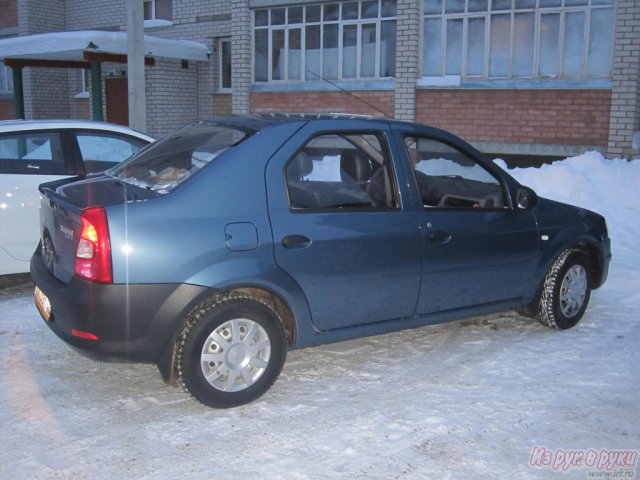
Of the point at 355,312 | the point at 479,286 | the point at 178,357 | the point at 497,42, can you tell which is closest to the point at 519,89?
the point at 497,42

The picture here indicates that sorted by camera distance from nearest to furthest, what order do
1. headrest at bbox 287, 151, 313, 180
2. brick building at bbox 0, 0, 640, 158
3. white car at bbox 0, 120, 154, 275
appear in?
1. headrest at bbox 287, 151, 313, 180
2. white car at bbox 0, 120, 154, 275
3. brick building at bbox 0, 0, 640, 158

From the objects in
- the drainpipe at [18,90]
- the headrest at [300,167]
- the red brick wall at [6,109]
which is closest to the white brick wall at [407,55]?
the headrest at [300,167]

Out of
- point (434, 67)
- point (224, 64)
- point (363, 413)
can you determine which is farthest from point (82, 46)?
point (363, 413)

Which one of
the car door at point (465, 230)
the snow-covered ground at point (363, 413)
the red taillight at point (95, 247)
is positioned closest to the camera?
the snow-covered ground at point (363, 413)

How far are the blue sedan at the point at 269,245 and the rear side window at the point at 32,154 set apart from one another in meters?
1.71

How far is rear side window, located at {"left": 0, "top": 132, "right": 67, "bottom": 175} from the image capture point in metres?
5.95

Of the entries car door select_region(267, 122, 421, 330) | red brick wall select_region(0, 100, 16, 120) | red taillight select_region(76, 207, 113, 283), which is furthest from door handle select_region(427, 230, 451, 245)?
red brick wall select_region(0, 100, 16, 120)

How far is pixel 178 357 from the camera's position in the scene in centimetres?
380

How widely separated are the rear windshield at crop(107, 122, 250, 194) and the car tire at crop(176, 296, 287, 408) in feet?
2.39

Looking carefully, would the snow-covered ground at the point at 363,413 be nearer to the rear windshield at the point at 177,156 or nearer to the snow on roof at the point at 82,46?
the rear windshield at the point at 177,156

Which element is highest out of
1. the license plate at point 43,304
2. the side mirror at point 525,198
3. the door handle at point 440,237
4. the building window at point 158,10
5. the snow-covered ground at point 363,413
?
the building window at point 158,10

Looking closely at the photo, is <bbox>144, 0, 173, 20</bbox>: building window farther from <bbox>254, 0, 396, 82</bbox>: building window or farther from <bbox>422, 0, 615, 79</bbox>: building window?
<bbox>422, 0, 615, 79</bbox>: building window

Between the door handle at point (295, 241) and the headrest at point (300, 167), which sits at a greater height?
the headrest at point (300, 167)

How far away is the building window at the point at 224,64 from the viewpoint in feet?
57.0
